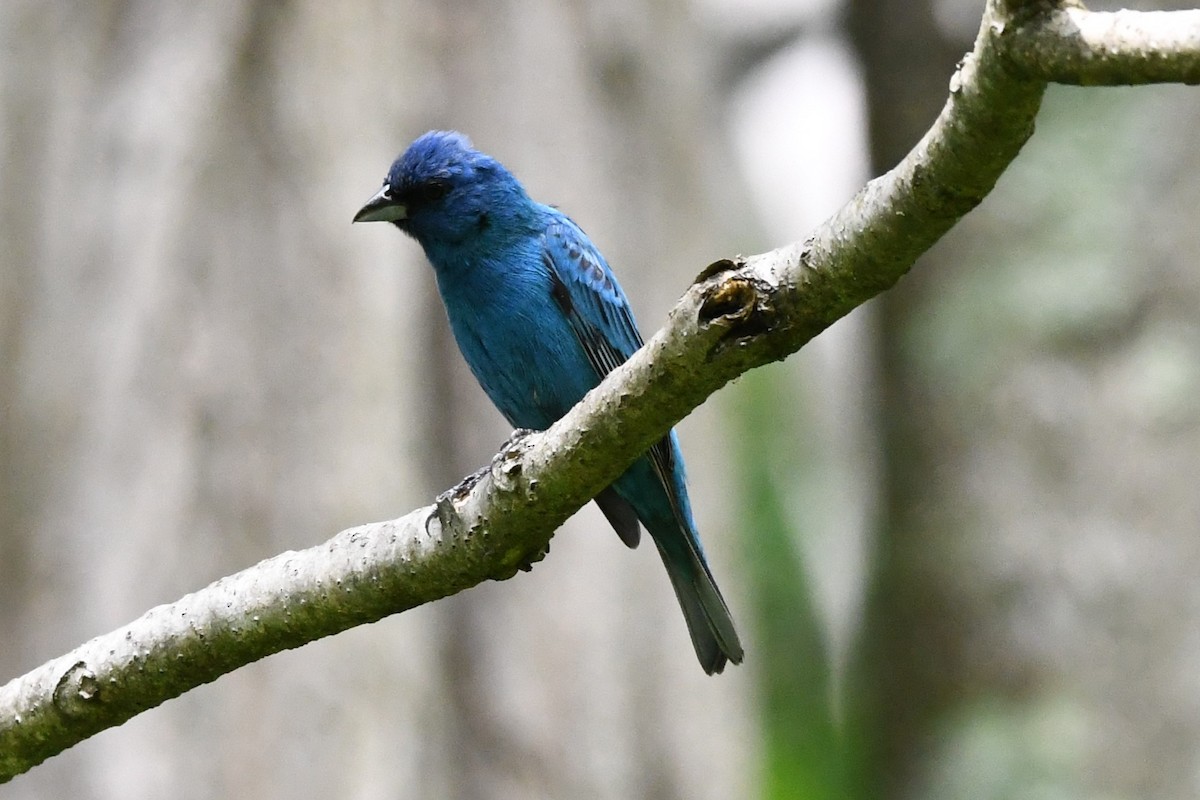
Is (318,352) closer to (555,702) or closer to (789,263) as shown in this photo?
(555,702)

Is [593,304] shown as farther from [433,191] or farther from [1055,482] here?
[1055,482]

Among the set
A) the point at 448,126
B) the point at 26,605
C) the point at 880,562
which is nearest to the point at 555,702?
the point at 880,562

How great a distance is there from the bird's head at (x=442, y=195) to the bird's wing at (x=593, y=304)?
0.78 ft

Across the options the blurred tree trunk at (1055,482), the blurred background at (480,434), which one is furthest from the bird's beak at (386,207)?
the blurred tree trunk at (1055,482)

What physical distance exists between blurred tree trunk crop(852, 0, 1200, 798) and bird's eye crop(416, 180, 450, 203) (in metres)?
2.81

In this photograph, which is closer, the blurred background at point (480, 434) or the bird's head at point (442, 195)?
the bird's head at point (442, 195)

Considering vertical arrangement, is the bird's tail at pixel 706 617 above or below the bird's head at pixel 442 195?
below

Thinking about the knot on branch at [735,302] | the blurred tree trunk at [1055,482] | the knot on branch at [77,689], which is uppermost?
the blurred tree trunk at [1055,482]

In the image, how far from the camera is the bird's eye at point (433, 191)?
4906mm

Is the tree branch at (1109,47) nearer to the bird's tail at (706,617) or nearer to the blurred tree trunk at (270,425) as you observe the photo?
the bird's tail at (706,617)

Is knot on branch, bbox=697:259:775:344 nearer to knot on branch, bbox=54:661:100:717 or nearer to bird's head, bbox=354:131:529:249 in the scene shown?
knot on branch, bbox=54:661:100:717

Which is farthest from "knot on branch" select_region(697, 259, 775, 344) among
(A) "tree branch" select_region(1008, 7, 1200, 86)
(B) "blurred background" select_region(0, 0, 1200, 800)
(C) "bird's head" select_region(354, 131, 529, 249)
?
(B) "blurred background" select_region(0, 0, 1200, 800)

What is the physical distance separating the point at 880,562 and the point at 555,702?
5.57 feet

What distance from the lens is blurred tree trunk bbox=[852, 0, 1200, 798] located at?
5.86 m
